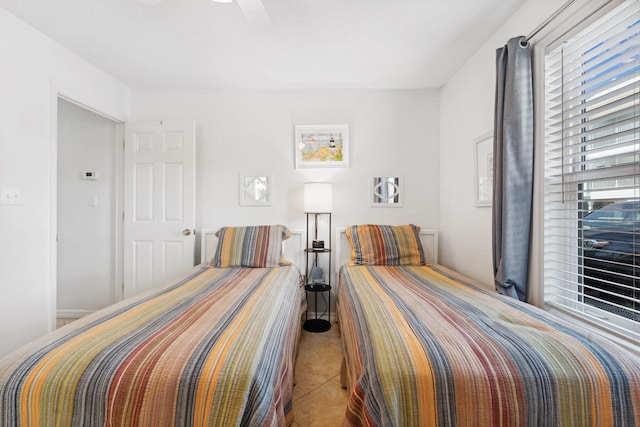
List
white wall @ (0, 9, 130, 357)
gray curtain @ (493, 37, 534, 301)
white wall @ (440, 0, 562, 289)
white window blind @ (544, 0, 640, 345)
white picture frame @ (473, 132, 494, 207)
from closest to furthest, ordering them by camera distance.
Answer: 1. white window blind @ (544, 0, 640, 345)
2. gray curtain @ (493, 37, 534, 301)
3. white wall @ (0, 9, 130, 357)
4. white wall @ (440, 0, 562, 289)
5. white picture frame @ (473, 132, 494, 207)

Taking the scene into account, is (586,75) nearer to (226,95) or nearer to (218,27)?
(218,27)

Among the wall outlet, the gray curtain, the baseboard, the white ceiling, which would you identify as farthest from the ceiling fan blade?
the baseboard

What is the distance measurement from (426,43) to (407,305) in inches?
74.3

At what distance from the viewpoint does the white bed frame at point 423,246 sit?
273 centimetres

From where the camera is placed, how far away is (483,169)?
6.92ft

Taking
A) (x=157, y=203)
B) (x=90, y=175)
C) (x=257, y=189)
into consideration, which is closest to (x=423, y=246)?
(x=257, y=189)

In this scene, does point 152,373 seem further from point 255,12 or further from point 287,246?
point 287,246

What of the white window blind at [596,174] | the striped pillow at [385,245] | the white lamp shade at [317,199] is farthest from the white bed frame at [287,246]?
the white window blind at [596,174]

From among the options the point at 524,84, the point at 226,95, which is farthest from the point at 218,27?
the point at 524,84

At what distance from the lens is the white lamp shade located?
8.49 feet

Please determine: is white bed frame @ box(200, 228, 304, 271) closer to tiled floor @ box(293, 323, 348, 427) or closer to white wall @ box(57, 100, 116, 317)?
tiled floor @ box(293, 323, 348, 427)

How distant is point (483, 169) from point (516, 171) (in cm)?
54

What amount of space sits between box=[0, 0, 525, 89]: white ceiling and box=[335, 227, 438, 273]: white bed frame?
1.47m

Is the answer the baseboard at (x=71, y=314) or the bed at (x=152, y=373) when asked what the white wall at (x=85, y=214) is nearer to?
the baseboard at (x=71, y=314)
